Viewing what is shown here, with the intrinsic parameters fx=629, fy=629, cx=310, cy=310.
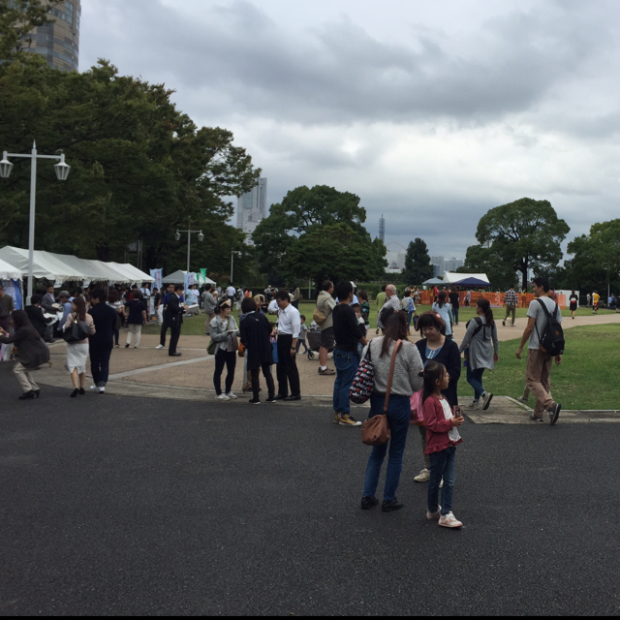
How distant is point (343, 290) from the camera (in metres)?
7.77

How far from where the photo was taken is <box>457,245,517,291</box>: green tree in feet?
252

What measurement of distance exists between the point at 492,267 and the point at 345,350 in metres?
73.1

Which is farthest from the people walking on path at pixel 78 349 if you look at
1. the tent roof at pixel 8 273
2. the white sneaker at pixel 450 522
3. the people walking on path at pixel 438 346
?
the tent roof at pixel 8 273

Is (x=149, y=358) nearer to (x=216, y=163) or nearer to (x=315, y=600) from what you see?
(x=315, y=600)

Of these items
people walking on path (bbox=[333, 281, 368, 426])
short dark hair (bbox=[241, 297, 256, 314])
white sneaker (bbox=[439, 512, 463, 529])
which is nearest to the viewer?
white sneaker (bbox=[439, 512, 463, 529])

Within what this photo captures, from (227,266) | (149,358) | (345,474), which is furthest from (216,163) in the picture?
(345,474)

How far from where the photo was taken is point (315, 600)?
11.4 ft

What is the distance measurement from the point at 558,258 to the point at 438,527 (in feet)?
258

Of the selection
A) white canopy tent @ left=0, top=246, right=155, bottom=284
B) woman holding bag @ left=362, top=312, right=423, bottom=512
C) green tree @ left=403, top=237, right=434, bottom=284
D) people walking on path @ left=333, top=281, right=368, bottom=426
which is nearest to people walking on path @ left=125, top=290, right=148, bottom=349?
white canopy tent @ left=0, top=246, right=155, bottom=284

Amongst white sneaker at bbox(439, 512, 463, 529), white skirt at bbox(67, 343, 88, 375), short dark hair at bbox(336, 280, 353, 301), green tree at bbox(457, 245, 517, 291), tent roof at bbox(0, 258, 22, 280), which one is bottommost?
white sneaker at bbox(439, 512, 463, 529)

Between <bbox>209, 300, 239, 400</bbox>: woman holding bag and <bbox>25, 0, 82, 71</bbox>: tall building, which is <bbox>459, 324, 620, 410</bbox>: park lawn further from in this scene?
<bbox>25, 0, 82, 71</bbox>: tall building

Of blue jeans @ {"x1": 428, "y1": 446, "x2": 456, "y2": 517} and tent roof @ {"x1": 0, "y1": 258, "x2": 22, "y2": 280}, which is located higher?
tent roof @ {"x1": 0, "y1": 258, "x2": 22, "y2": 280}

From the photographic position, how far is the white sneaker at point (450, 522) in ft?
15.0

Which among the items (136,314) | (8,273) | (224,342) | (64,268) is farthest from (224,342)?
(64,268)
